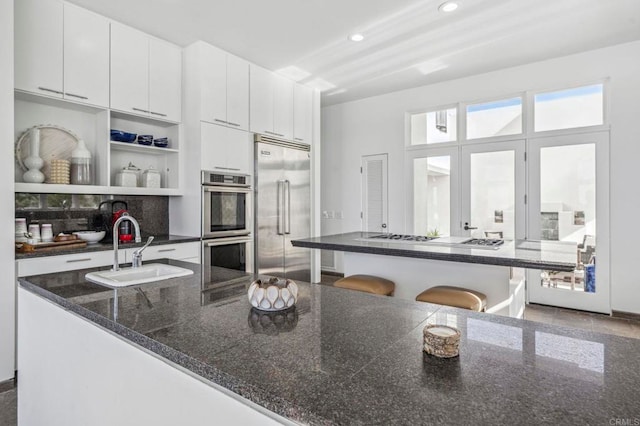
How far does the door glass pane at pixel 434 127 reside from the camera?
4.95 metres

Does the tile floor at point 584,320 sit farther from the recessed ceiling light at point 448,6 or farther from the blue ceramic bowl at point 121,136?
the blue ceramic bowl at point 121,136

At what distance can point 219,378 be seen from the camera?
79 centimetres

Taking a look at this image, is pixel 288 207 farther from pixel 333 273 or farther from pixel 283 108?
pixel 333 273

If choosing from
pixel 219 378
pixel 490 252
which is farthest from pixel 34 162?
pixel 490 252

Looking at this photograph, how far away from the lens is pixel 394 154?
17.7 feet

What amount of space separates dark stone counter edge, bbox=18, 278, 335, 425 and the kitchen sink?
33cm

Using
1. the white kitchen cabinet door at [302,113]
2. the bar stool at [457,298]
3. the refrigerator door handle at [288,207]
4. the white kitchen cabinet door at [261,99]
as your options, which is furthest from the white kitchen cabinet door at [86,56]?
the bar stool at [457,298]

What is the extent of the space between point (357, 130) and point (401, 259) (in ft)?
11.4

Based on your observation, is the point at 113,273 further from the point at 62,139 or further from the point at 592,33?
the point at 592,33

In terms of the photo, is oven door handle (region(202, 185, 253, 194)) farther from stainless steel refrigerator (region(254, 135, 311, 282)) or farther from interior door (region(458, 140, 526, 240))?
interior door (region(458, 140, 526, 240))

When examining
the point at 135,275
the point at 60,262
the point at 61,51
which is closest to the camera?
the point at 135,275

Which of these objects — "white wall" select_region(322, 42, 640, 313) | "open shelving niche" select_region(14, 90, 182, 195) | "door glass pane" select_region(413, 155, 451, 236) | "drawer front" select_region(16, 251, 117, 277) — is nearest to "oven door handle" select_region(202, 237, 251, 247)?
"open shelving niche" select_region(14, 90, 182, 195)

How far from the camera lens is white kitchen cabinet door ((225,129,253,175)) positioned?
3883 millimetres

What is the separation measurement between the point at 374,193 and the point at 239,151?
242 cm
